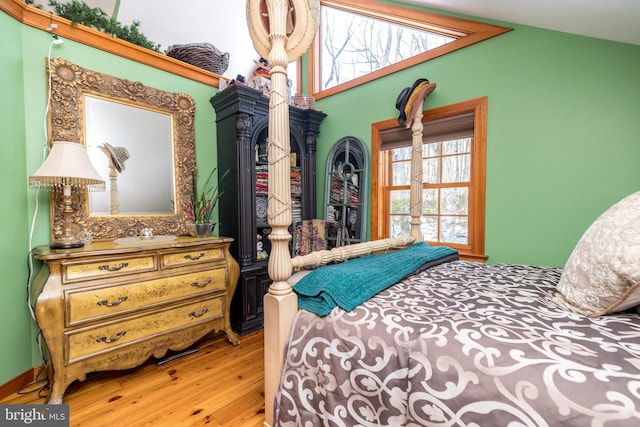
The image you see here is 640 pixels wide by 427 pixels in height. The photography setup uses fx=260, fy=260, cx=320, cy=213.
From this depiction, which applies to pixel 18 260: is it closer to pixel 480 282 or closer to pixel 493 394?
pixel 493 394

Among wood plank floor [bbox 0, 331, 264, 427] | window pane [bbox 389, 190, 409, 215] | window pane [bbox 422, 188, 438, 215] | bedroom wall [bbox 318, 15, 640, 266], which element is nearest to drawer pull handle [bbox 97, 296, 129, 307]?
wood plank floor [bbox 0, 331, 264, 427]

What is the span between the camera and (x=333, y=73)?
3242mm

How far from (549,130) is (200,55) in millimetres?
2981

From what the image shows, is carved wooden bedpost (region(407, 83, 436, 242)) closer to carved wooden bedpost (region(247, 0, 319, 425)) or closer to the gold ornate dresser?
carved wooden bedpost (region(247, 0, 319, 425))

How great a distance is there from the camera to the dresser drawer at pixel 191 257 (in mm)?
1860

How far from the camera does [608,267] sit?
822 millimetres

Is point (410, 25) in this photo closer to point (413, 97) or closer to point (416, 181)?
point (413, 97)

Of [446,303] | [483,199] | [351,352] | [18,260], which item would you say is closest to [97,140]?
[18,260]

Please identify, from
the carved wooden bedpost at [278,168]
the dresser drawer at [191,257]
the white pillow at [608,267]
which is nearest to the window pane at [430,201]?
the white pillow at [608,267]

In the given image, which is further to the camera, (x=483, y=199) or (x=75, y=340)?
(x=483, y=199)

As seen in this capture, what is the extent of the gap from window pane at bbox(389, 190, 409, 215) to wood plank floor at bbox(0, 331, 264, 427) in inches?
73.9

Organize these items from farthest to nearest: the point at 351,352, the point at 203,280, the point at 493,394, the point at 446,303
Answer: the point at 203,280 → the point at 446,303 → the point at 351,352 → the point at 493,394

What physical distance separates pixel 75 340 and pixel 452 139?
3071 millimetres

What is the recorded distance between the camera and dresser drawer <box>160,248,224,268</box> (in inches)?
73.2
